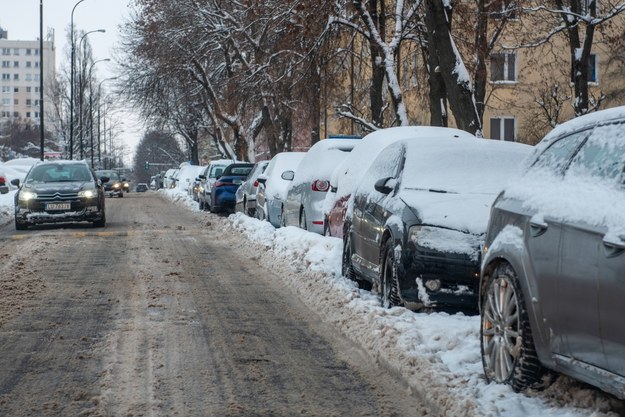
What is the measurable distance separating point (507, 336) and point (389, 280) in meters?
3.49

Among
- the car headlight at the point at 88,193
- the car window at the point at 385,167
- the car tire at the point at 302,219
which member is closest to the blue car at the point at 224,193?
the car headlight at the point at 88,193

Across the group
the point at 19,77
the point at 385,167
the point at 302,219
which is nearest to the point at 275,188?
the point at 302,219

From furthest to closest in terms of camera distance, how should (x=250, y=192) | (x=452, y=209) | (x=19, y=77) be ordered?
(x=19, y=77), (x=250, y=192), (x=452, y=209)

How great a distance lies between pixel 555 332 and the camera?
534cm

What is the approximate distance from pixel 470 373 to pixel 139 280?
22.0 ft

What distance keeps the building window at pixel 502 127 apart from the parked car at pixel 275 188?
88.8 ft

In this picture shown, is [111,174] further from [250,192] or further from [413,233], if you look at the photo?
[413,233]

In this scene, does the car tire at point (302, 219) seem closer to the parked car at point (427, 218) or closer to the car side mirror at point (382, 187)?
the parked car at point (427, 218)

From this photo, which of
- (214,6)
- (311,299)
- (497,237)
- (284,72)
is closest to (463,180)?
(311,299)

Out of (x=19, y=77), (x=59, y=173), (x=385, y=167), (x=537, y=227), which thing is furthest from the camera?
(x=19, y=77)

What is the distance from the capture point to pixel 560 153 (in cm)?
601

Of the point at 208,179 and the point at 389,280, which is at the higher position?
the point at 208,179

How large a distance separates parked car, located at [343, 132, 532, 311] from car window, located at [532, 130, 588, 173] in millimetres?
1082

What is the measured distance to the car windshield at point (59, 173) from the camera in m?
23.8
